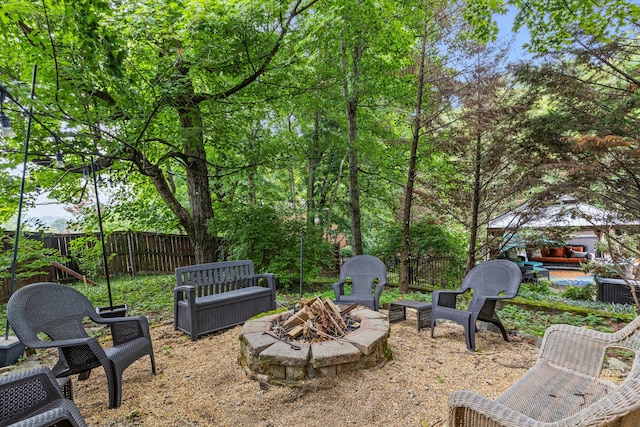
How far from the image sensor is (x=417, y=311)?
11.7ft

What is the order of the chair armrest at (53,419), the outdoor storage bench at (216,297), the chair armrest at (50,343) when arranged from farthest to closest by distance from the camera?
the outdoor storage bench at (216,297) → the chair armrest at (50,343) → the chair armrest at (53,419)

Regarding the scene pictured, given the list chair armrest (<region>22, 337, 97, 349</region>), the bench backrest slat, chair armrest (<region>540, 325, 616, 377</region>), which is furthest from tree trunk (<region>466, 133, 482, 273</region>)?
chair armrest (<region>22, 337, 97, 349</region>)

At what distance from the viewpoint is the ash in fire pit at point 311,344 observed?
238 centimetres

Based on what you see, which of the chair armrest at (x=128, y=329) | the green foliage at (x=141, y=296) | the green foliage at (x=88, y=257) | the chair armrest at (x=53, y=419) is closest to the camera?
the chair armrest at (x=53, y=419)

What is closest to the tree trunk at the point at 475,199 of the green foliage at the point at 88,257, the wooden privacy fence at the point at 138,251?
the green foliage at the point at 88,257

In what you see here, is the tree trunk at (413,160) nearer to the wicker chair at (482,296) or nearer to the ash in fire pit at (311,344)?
the wicker chair at (482,296)

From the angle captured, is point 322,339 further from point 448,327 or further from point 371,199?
point 371,199

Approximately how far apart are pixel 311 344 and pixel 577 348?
5.89 feet

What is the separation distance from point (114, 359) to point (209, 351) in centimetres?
109

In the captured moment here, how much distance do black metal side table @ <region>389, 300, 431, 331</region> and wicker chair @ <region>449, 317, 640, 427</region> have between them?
161 centimetres

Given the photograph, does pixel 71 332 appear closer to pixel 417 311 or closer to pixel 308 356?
pixel 308 356

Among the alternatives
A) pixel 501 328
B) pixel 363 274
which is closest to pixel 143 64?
pixel 363 274

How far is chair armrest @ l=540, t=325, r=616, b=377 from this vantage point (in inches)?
70.9

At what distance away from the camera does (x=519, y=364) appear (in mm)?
2688
